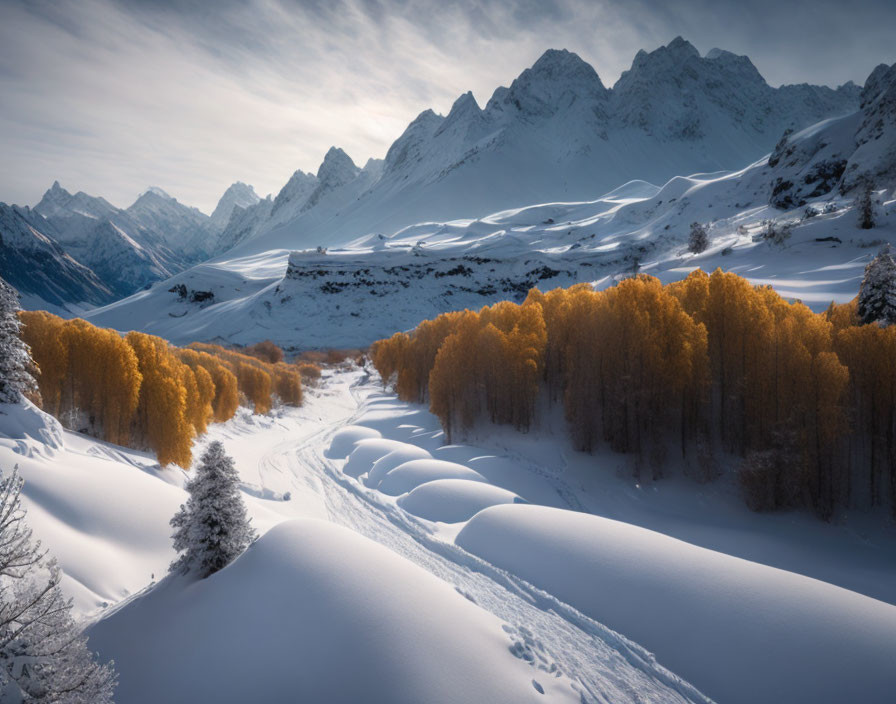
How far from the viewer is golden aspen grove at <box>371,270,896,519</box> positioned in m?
17.6

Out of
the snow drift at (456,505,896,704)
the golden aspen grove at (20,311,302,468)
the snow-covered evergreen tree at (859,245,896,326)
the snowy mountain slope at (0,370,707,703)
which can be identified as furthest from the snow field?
the snow-covered evergreen tree at (859,245,896,326)

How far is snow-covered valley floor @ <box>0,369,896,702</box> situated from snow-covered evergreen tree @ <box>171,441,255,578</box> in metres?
0.48

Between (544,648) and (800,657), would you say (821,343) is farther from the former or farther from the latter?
(544,648)

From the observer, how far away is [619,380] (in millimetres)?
24406

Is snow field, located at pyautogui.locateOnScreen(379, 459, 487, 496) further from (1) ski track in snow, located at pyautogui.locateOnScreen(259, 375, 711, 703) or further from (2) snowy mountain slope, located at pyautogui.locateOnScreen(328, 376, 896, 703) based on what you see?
(1) ski track in snow, located at pyautogui.locateOnScreen(259, 375, 711, 703)

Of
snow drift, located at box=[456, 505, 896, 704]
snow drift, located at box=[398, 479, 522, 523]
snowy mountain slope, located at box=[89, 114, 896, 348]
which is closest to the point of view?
snow drift, located at box=[456, 505, 896, 704]

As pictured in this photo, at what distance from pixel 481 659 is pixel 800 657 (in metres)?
6.65

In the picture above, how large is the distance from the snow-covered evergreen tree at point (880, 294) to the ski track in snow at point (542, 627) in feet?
60.4

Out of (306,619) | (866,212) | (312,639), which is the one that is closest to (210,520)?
(306,619)

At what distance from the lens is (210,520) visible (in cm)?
959

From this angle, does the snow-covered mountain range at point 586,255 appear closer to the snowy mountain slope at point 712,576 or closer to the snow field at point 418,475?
the snowy mountain slope at point 712,576

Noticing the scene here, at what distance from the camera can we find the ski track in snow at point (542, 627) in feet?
29.1

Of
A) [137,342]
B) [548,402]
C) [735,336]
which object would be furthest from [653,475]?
[137,342]

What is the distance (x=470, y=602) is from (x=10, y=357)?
16722 millimetres
